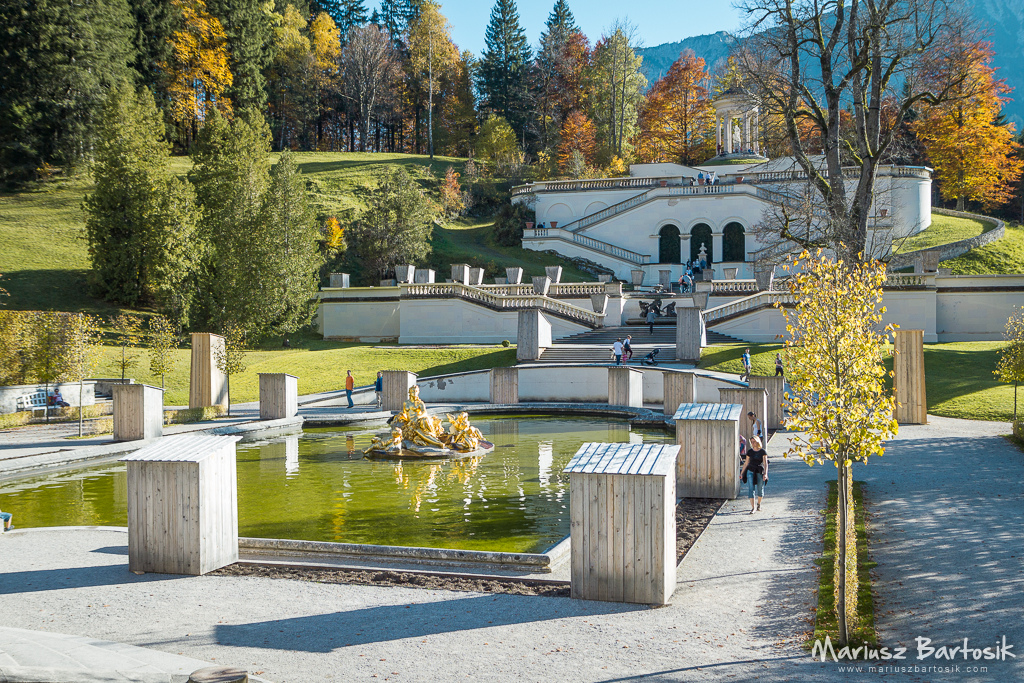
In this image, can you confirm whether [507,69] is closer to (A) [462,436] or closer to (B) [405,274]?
(B) [405,274]

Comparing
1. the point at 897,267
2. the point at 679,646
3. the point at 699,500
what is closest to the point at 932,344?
the point at 897,267

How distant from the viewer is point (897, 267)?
41.7 meters

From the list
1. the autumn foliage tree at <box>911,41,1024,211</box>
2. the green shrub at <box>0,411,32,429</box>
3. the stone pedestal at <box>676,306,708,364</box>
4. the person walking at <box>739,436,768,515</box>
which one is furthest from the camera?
the autumn foliage tree at <box>911,41,1024,211</box>

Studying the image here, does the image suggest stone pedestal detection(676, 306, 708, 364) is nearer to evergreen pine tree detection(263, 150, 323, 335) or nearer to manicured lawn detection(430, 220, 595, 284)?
manicured lawn detection(430, 220, 595, 284)

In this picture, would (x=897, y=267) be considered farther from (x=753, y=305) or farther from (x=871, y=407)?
(x=871, y=407)

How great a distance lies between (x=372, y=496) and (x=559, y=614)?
7277 mm

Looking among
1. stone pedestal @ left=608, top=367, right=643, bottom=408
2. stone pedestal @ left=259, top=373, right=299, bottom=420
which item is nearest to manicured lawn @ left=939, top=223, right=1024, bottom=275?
stone pedestal @ left=608, top=367, right=643, bottom=408

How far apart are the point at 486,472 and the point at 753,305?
21.7 metres

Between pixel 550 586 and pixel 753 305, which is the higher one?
pixel 753 305

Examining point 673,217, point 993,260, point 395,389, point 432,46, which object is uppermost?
point 432,46

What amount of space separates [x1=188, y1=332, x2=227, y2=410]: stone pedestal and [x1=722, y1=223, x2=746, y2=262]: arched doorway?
3661cm

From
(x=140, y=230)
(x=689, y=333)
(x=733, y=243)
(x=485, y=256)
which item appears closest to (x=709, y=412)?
(x=689, y=333)

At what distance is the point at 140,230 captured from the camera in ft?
131

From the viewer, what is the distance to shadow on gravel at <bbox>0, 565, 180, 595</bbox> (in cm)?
956
